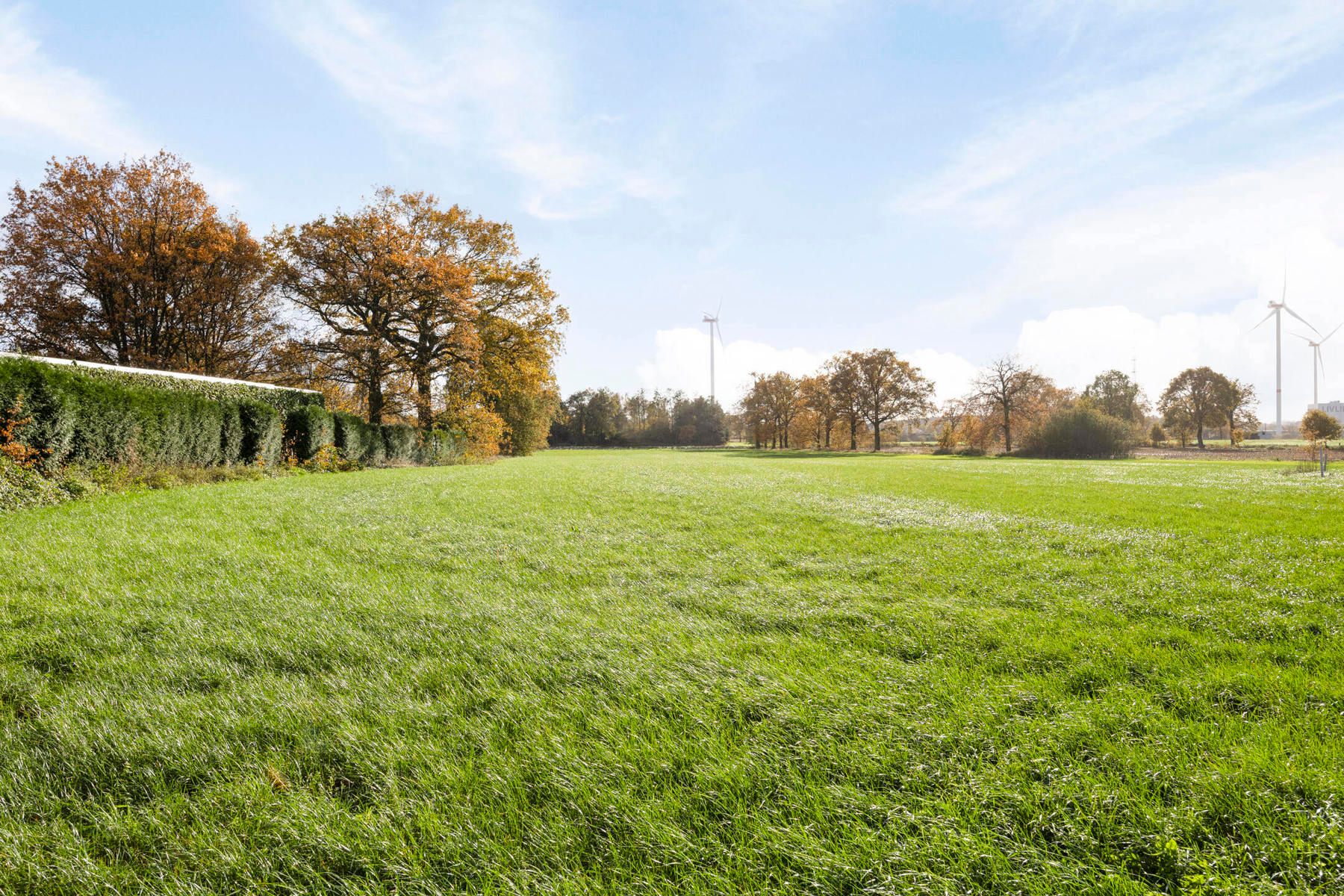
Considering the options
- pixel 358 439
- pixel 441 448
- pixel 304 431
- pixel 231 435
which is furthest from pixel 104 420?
pixel 441 448

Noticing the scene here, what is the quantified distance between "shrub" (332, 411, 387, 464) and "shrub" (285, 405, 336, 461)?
1453mm

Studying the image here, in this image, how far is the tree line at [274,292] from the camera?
77.4 ft

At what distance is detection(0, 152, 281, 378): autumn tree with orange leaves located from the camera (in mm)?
23422

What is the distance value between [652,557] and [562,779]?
140 inches

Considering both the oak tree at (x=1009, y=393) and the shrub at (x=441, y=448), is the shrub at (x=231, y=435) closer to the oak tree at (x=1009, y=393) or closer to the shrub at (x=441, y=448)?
the shrub at (x=441, y=448)

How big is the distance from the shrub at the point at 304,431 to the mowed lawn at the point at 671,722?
42.8ft

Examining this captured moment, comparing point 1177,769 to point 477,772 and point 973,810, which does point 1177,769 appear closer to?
point 973,810

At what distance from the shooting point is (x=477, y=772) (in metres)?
2.14

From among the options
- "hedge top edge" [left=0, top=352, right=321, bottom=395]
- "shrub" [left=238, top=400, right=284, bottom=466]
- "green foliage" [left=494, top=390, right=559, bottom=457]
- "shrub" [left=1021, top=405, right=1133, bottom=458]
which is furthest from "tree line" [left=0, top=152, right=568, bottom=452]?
"shrub" [left=1021, top=405, right=1133, bottom=458]

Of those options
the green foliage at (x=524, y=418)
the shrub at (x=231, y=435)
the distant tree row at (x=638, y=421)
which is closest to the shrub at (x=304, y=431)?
the shrub at (x=231, y=435)

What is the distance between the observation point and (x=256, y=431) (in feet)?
49.5

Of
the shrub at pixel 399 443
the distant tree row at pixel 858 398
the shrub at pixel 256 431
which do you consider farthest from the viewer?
the distant tree row at pixel 858 398

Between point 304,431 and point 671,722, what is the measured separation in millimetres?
19035

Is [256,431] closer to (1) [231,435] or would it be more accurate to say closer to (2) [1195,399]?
(1) [231,435]
